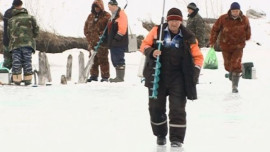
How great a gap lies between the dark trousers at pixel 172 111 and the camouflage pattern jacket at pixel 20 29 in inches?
260

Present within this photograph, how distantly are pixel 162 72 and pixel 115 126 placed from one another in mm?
1547

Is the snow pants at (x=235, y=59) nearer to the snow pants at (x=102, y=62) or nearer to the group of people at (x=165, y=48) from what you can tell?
the group of people at (x=165, y=48)

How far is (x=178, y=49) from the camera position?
23.4 ft

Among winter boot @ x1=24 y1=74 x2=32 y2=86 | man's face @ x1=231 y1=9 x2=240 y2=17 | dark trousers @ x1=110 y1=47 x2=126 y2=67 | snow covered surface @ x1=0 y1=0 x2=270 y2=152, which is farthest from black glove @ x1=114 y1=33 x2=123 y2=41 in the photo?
man's face @ x1=231 y1=9 x2=240 y2=17

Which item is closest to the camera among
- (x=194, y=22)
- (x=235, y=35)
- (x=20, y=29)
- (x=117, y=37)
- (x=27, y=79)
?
(x=235, y=35)

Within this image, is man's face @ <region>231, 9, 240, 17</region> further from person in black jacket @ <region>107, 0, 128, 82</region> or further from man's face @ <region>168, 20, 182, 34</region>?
man's face @ <region>168, 20, 182, 34</region>

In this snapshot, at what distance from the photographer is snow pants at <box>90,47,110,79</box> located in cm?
1439

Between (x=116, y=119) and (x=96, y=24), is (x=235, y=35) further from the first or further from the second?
(x=116, y=119)

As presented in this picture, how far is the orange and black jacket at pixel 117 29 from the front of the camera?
1391cm

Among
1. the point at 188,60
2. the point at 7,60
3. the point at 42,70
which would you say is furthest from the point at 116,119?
the point at 7,60

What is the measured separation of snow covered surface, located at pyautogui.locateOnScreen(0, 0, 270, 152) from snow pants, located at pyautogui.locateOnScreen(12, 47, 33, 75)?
43 cm

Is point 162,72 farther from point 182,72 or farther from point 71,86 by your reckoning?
point 71,86

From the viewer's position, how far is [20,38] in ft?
43.9

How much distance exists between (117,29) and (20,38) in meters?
1.98
